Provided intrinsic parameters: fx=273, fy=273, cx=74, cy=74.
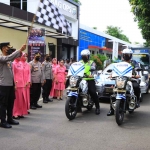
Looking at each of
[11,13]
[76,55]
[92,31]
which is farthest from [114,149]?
[92,31]

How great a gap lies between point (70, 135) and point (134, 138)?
1.23 metres

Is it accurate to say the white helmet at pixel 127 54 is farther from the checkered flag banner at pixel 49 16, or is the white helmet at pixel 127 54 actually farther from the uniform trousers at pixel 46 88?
the checkered flag banner at pixel 49 16

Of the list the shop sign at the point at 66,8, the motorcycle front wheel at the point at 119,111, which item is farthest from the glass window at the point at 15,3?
the motorcycle front wheel at the point at 119,111

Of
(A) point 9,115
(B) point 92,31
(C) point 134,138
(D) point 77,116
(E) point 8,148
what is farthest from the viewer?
(B) point 92,31

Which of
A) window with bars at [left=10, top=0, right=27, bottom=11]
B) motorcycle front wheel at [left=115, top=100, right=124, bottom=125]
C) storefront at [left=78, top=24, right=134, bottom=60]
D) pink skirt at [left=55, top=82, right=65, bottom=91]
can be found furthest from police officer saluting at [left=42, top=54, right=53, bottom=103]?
storefront at [left=78, top=24, right=134, bottom=60]

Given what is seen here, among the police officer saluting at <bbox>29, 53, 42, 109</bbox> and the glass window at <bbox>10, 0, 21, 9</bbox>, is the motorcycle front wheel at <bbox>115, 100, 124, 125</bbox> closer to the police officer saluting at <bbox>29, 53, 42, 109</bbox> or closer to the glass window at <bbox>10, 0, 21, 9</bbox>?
the police officer saluting at <bbox>29, 53, 42, 109</bbox>

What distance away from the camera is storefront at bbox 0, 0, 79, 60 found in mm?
15075

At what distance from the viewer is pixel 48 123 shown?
638cm

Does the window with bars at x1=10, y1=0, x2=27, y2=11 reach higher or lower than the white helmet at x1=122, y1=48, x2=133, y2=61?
higher

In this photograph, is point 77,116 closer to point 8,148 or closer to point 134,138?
point 134,138

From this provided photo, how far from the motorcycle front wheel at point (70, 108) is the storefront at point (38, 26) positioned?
7.45m

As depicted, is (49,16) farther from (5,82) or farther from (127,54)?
(5,82)

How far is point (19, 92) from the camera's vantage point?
7.01 m

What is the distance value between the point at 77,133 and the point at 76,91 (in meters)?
1.50
